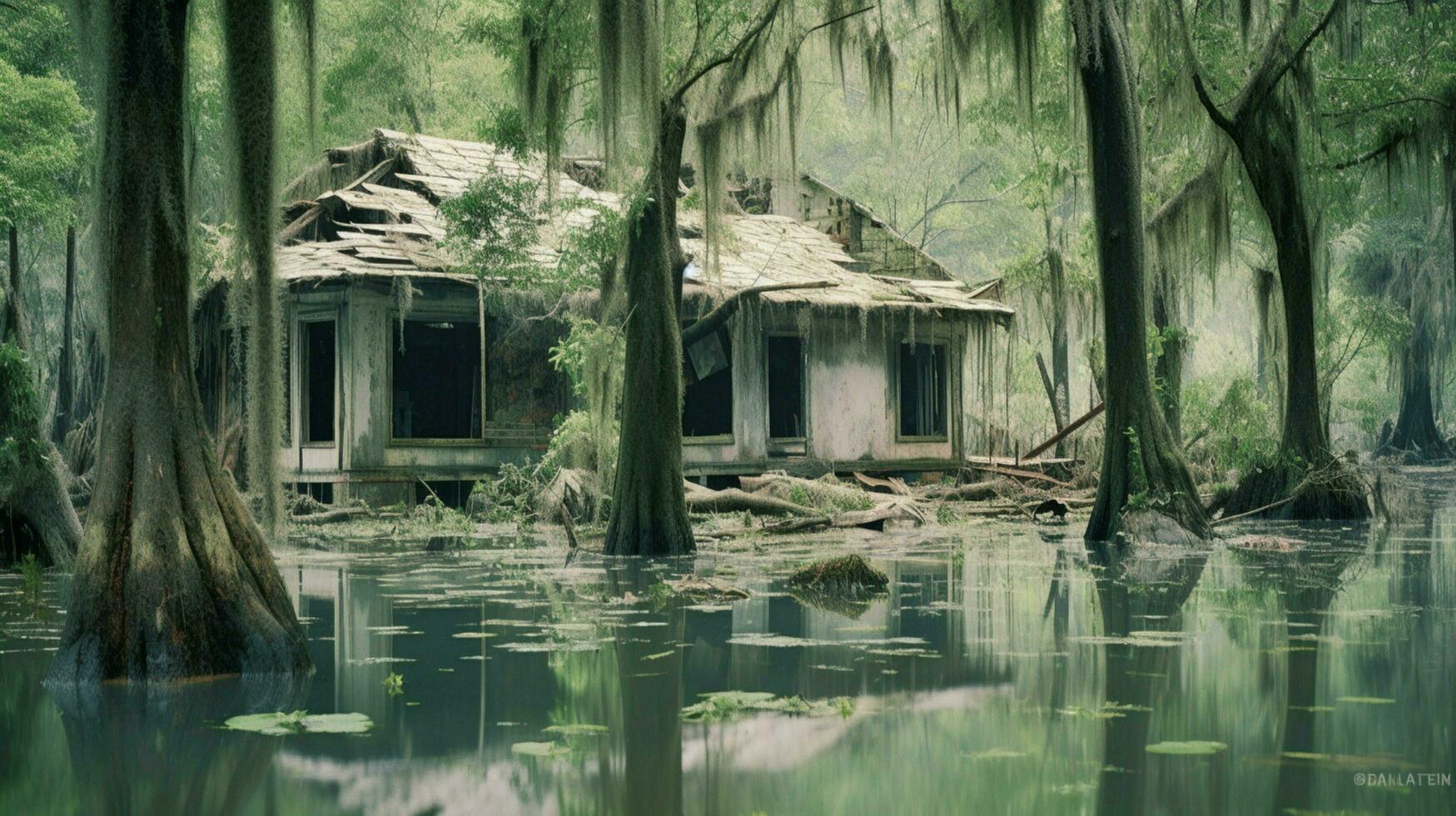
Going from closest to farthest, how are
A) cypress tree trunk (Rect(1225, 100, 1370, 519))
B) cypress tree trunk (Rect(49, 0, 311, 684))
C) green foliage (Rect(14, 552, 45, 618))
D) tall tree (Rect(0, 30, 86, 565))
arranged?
cypress tree trunk (Rect(49, 0, 311, 684))
green foliage (Rect(14, 552, 45, 618))
tall tree (Rect(0, 30, 86, 565))
cypress tree trunk (Rect(1225, 100, 1370, 519))

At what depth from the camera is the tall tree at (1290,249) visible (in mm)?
19422

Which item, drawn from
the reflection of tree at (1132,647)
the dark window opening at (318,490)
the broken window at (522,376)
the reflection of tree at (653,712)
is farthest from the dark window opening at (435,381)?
the reflection of tree at (653,712)

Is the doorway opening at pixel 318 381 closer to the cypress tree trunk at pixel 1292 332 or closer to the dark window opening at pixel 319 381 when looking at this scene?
the dark window opening at pixel 319 381

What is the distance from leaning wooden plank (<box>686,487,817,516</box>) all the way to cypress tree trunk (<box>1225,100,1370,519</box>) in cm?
616

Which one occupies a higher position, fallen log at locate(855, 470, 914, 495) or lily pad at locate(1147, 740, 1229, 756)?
fallen log at locate(855, 470, 914, 495)

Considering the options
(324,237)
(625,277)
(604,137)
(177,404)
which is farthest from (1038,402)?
(177,404)

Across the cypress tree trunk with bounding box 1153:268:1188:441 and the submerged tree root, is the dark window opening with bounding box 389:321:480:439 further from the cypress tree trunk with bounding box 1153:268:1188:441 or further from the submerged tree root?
the submerged tree root

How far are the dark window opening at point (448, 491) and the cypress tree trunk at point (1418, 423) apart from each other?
33.1 meters

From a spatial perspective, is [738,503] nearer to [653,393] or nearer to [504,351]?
[504,351]

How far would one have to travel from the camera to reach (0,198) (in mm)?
19938

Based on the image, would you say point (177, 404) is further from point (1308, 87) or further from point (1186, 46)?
point (1308, 87)

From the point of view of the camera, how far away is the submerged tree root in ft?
65.7

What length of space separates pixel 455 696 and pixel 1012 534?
12536 mm

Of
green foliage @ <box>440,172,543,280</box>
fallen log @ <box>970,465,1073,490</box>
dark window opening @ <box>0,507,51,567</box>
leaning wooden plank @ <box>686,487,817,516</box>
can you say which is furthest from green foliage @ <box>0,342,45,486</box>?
fallen log @ <box>970,465,1073,490</box>
